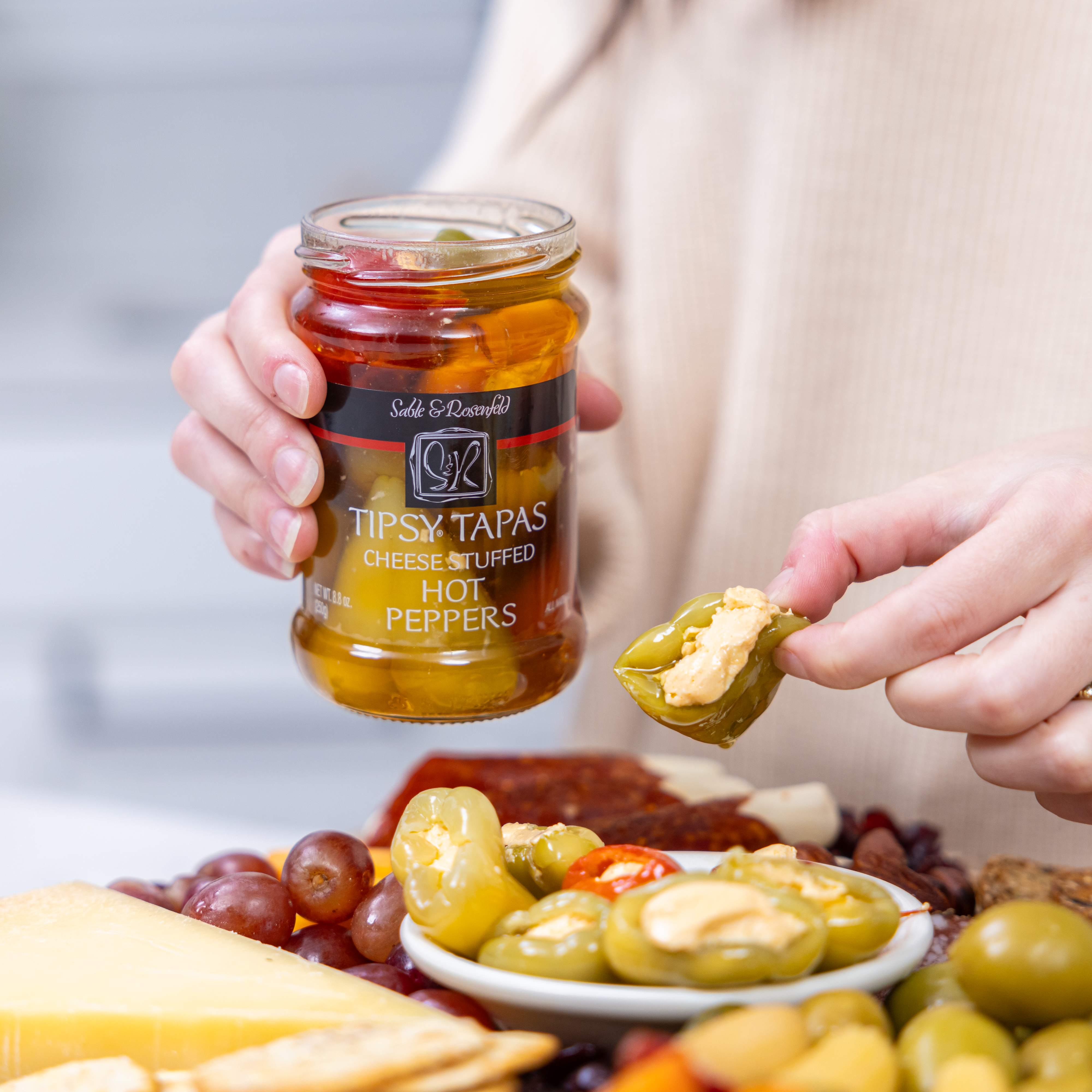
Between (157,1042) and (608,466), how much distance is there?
703 mm

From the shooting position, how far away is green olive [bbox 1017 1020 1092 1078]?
0.42 m

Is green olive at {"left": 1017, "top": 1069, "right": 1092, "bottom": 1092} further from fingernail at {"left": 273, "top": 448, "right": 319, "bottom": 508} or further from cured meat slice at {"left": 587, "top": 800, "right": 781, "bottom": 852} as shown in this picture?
fingernail at {"left": 273, "top": 448, "right": 319, "bottom": 508}

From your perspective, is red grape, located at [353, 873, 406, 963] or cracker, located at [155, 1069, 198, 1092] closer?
cracker, located at [155, 1069, 198, 1092]

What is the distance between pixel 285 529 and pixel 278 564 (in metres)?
0.13

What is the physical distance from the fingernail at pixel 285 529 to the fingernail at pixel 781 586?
0.28 meters

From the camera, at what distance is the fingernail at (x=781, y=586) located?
65 centimetres

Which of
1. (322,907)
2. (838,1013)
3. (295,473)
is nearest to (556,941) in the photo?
(838,1013)

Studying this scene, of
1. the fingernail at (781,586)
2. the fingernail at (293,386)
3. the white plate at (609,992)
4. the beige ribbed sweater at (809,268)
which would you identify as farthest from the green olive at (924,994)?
the beige ribbed sweater at (809,268)

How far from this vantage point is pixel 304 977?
55 centimetres

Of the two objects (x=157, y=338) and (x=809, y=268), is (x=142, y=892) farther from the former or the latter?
(x=157, y=338)

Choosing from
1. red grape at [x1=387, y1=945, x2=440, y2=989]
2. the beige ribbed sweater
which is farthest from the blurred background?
red grape at [x1=387, y1=945, x2=440, y2=989]

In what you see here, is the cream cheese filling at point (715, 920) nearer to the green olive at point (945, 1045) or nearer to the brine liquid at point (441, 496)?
the green olive at point (945, 1045)

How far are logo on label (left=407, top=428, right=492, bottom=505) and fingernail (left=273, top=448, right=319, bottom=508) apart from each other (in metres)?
0.08

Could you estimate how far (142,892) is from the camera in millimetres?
699
